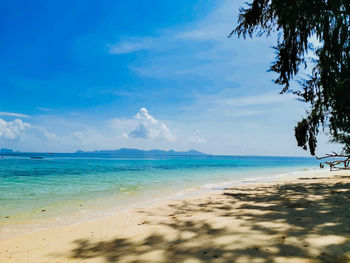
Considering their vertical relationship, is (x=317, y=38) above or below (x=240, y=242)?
above

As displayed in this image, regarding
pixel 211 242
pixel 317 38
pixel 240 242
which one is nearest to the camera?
pixel 240 242

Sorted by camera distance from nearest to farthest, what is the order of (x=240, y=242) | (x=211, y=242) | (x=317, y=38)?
(x=240, y=242) → (x=211, y=242) → (x=317, y=38)

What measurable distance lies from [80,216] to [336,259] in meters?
6.79

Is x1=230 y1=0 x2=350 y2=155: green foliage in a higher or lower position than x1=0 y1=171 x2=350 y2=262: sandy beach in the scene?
higher

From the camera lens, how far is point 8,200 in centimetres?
970

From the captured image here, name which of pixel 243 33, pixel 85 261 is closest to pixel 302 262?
pixel 85 261

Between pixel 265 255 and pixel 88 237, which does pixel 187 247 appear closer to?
pixel 265 255

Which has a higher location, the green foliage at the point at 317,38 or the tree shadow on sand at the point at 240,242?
the green foliage at the point at 317,38

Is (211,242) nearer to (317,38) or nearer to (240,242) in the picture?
(240,242)

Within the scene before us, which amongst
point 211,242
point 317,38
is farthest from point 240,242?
point 317,38

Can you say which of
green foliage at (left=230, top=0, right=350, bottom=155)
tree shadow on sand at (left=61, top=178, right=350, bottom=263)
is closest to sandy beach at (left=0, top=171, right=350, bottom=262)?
tree shadow on sand at (left=61, top=178, right=350, bottom=263)

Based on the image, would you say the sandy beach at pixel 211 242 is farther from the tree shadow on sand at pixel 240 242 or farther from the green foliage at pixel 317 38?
the green foliage at pixel 317 38

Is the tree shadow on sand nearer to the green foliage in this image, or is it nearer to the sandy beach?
the sandy beach

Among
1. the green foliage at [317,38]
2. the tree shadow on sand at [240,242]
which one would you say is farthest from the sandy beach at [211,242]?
the green foliage at [317,38]
